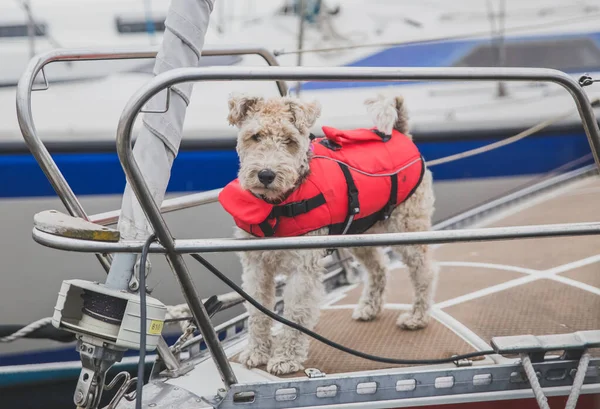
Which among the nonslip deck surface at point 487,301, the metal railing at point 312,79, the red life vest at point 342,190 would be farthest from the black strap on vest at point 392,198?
the metal railing at point 312,79

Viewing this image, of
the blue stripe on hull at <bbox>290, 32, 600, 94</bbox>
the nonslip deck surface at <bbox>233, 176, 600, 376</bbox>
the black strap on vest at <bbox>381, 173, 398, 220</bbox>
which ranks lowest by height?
the nonslip deck surface at <bbox>233, 176, 600, 376</bbox>

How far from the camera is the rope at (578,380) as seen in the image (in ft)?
6.99

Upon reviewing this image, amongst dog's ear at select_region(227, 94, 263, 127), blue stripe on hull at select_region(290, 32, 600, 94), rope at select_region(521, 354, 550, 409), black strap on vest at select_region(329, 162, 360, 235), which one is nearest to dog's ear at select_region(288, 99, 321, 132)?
dog's ear at select_region(227, 94, 263, 127)

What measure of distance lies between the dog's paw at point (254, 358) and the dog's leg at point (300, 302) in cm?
4

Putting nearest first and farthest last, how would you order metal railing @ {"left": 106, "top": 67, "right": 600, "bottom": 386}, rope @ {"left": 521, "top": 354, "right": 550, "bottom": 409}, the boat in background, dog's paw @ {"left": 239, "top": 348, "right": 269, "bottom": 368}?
metal railing @ {"left": 106, "top": 67, "right": 600, "bottom": 386} → rope @ {"left": 521, "top": 354, "right": 550, "bottom": 409} → dog's paw @ {"left": 239, "top": 348, "right": 269, "bottom": 368} → the boat in background

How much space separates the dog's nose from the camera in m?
2.33

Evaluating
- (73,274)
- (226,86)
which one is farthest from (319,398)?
(226,86)

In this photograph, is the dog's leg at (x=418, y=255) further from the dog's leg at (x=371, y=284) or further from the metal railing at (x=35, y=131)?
the metal railing at (x=35, y=131)

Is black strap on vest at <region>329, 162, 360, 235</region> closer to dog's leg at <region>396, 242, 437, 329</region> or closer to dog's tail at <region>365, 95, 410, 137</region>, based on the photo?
dog's tail at <region>365, 95, 410, 137</region>

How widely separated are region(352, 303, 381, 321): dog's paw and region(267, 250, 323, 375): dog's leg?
0.36m

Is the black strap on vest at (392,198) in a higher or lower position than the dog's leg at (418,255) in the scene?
higher

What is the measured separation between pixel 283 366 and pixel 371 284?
0.72 m

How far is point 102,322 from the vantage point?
1914 millimetres

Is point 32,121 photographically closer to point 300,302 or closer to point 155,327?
point 155,327
